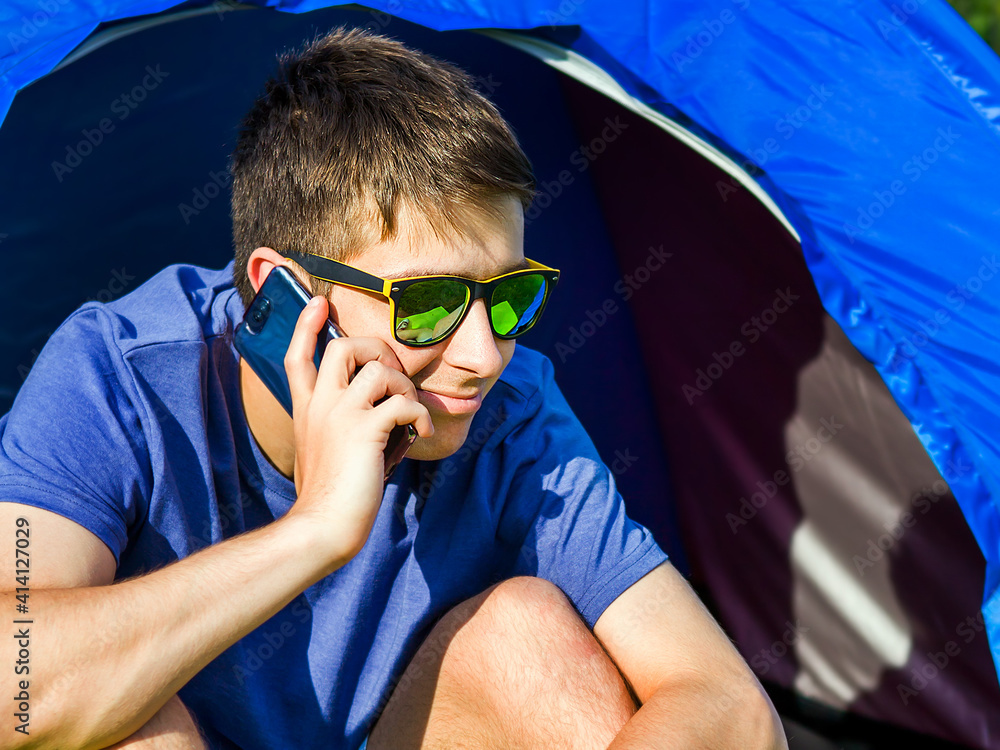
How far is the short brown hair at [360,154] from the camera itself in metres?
1.38

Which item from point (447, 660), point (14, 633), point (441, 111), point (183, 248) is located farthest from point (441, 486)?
point (183, 248)

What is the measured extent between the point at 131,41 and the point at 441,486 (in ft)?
3.95

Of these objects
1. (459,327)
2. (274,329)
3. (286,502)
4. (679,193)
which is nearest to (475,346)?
(459,327)

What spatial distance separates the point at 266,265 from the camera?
1440mm

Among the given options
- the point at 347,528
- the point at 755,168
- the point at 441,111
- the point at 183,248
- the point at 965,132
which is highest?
the point at 965,132

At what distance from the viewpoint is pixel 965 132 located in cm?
176

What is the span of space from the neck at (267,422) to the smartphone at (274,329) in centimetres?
6

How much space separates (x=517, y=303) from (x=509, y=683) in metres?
0.59

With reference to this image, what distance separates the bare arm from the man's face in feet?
1.30

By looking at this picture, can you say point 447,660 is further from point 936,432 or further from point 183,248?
point 183,248

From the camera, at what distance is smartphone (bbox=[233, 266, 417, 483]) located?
1379 millimetres

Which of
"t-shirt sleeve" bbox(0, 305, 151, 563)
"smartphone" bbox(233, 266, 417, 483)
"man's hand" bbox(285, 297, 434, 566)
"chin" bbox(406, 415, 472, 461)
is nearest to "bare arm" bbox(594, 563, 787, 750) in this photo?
"chin" bbox(406, 415, 472, 461)

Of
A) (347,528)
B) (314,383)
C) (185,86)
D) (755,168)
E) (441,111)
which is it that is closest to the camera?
(347,528)

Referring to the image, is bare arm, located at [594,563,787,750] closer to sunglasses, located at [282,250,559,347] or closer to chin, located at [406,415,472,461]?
chin, located at [406,415,472,461]
